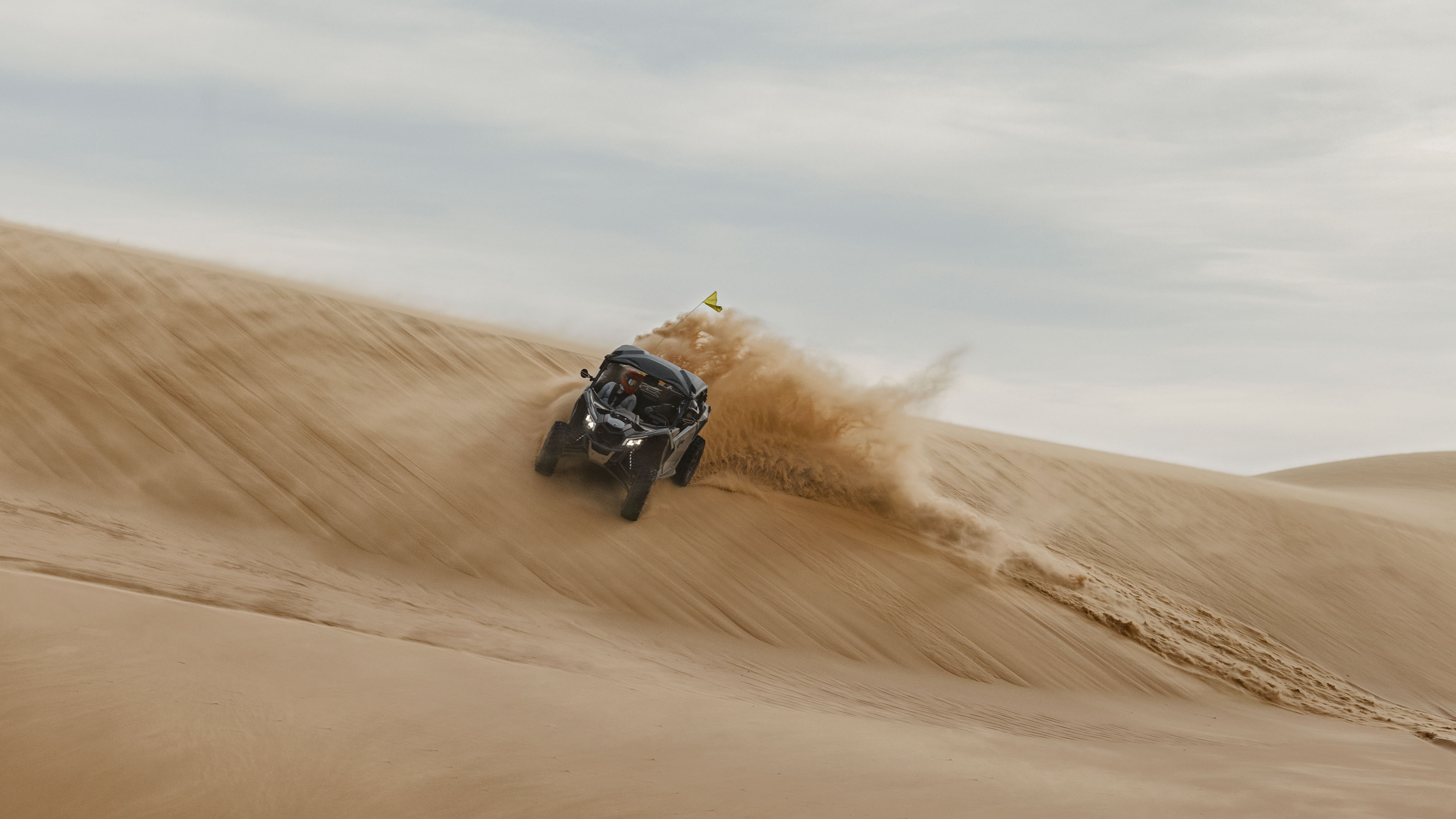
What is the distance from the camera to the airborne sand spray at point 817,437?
1205cm

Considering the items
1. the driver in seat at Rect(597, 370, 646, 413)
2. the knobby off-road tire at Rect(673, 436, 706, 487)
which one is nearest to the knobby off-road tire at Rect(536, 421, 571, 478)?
the driver in seat at Rect(597, 370, 646, 413)

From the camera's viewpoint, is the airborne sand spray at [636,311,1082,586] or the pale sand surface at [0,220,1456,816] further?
the airborne sand spray at [636,311,1082,586]

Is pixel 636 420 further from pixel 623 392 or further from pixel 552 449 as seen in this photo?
pixel 552 449

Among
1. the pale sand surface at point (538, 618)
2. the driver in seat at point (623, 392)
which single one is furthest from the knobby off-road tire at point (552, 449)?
the driver in seat at point (623, 392)

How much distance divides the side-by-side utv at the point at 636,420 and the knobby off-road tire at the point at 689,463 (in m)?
0.21

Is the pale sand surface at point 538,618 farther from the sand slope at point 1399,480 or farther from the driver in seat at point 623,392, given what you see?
the sand slope at point 1399,480

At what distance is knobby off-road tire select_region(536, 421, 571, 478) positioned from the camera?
10273 millimetres

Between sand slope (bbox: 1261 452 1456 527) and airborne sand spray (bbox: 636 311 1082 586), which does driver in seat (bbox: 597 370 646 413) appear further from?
sand slope (bbox: 1261 452 1456 527)

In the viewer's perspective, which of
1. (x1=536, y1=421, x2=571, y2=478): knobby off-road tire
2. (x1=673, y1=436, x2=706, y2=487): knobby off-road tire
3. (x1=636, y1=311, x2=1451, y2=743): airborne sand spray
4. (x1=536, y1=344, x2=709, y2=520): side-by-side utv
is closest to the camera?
(x1=536, y1=344, x2=709, y2=520): side-by-side utv

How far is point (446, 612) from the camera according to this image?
7.84 m

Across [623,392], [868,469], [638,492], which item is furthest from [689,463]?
[868,469]

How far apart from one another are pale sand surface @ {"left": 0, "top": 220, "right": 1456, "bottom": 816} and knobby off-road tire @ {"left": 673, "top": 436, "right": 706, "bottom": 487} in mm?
250

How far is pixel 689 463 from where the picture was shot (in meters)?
10.9

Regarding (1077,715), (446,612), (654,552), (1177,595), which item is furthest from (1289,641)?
(446,612)
